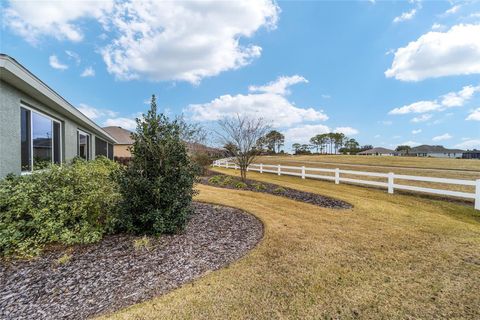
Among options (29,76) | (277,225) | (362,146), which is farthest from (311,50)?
(362,146)

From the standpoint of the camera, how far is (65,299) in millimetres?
2623

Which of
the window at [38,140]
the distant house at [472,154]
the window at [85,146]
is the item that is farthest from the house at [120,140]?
the distant house at [472,154]

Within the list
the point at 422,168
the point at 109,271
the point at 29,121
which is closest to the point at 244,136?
the point at 29,121

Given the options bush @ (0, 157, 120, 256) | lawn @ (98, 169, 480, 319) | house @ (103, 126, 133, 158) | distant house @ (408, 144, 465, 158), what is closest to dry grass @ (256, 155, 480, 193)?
lawn @ (98, 169, 480, 319)

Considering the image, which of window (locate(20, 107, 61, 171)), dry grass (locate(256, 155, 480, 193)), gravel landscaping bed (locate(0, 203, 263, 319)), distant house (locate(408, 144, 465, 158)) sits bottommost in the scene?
gravel landscaping bed (locate(0, 203, 263, 319))

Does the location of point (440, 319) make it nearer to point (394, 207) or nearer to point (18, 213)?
point (394, 207)

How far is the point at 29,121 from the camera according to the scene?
19.6 feet

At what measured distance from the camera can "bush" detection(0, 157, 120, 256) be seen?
3.75m

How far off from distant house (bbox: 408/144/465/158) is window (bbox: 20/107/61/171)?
88.2 m

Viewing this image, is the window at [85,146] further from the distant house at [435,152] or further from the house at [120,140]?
the distant house at [435,152]

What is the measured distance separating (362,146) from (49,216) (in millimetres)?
101679

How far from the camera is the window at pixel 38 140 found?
578 cm

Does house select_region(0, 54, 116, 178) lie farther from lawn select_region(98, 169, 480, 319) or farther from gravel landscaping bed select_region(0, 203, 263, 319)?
lawn select_region(98, 169, 480, 319)

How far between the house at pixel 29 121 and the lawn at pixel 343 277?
494 centimetres
